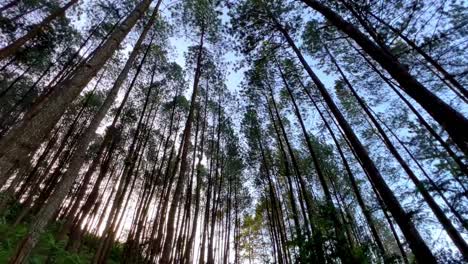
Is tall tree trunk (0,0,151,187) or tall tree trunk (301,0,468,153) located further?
tall tree trunk (301,0,468,153)

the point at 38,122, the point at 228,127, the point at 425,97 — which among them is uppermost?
the point at 228,127

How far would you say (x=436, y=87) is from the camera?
8758mm

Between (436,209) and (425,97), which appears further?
(436,209)

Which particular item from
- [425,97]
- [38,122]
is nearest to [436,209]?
[425,97]

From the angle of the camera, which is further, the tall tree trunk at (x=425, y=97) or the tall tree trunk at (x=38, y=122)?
the tall tree trunk at (x=425, y=97)

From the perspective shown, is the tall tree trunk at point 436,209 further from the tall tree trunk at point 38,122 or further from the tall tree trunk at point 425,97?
the tall tree trunk at point 38,122

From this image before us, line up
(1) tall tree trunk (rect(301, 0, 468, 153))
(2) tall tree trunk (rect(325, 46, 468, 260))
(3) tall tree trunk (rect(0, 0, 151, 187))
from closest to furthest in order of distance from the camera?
(3) tall tree trunk (rect(0, 0, 151, 187))
(1) tall tree trunk (rect(301, 0, 468, 153))
(2) tall tree trunk (rect(325, 46, 468, 260))

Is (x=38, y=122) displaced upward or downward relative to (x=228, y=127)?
downward

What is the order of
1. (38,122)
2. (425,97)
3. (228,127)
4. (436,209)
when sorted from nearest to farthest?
1. (38,122)
2. (425,97)
3. (436,209)
4. (228,127)

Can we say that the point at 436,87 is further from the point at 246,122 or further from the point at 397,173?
the point at 246,122

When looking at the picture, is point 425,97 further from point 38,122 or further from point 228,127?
point 228,127

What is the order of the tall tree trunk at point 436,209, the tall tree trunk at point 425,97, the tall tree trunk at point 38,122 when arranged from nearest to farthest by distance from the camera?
1. the tall tree trunk at point 38,122
2. the tall tree trunk at point 425,97
3. the tall tree trunk at point 436,209

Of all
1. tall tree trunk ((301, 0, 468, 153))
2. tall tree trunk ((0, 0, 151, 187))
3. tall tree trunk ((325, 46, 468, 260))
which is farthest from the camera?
tall tree trunk ((325, 46, 468, 260))

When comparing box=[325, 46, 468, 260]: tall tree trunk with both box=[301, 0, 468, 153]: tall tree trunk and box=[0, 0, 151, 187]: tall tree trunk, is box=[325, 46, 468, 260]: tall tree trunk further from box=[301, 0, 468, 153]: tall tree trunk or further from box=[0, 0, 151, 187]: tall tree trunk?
box=[0, 0, 151, 187]: tall tree trunk
